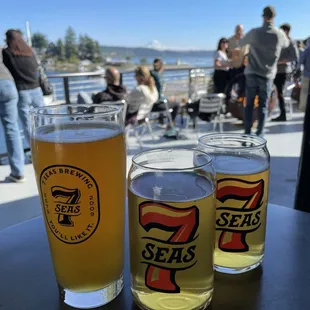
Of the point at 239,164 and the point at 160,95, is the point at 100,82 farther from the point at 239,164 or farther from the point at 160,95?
the point at 239,164

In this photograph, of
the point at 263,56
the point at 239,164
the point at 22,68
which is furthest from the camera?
the point at 263,56

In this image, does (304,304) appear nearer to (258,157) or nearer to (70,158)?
(258,157)

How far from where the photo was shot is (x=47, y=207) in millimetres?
509

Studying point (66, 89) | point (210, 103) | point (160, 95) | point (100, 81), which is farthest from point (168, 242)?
point (100, 81)

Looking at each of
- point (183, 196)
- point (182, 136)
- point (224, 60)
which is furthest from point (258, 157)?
point (224, 60)

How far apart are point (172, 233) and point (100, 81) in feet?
18.4

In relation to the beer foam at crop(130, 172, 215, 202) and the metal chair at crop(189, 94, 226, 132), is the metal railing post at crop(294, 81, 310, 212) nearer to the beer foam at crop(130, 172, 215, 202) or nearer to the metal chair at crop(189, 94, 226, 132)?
the beer foam at crop(130, 172, 215, 202)

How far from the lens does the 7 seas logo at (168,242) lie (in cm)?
47

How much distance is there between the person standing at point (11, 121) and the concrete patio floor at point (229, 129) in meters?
0.13

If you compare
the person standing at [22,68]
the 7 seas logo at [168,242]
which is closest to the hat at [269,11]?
the person standing at [22,68]

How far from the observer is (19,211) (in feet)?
8.83

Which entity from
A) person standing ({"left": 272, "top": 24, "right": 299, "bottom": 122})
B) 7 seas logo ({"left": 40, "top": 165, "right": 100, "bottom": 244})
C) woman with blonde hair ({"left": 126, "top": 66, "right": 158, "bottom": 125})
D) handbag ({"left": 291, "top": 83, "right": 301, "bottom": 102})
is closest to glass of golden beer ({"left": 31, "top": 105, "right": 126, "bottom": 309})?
7 seas logo ({"left": 40, "top": 165, "right": 100, "bottom": 244})

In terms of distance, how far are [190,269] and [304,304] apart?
7.3 inches

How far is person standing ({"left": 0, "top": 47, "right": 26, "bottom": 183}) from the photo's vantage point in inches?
118
